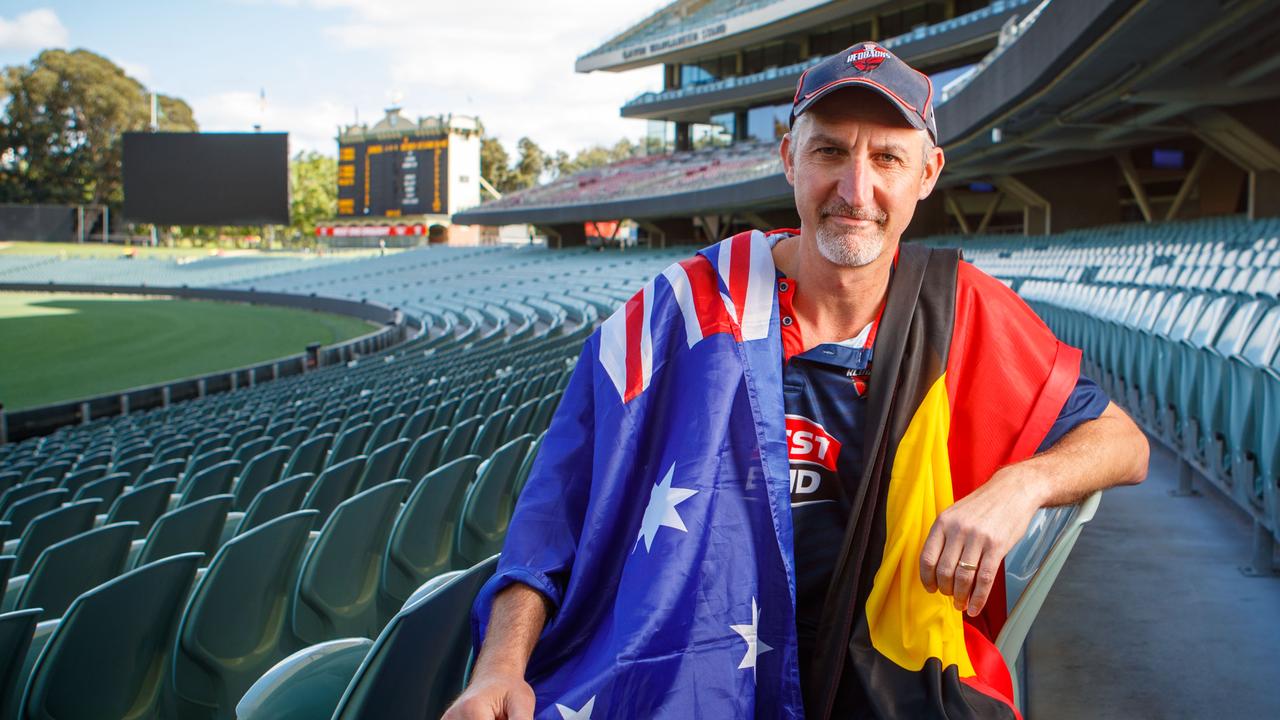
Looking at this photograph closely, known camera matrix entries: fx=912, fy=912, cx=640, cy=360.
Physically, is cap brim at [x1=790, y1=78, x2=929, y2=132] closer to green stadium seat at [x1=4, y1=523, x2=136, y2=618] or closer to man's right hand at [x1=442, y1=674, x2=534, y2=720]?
man's right hand at [x1=442, y1=674, x2=534, y2=720]

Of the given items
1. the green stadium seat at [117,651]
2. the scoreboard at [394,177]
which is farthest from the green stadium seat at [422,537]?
the scoreboard at [394,177]

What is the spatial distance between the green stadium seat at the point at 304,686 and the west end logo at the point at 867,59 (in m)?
1.38

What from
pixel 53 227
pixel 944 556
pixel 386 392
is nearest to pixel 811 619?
pixel 944 556

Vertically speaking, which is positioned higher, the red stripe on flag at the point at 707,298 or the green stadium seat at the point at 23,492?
the red stripe on flag at the point at 707,298

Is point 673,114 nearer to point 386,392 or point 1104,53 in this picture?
point 1104,53

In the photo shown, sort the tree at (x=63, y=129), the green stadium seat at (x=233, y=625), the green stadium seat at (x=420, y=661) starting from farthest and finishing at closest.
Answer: the tree at (x=63, y=129) → the green stadium seat at (x=233, y=625) → the green stadium seat at (x=420, y=661)

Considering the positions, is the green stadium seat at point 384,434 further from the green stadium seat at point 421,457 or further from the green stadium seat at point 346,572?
the green stadium seat at point 346,572

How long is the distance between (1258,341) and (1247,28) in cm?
1125

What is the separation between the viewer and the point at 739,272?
1810mm

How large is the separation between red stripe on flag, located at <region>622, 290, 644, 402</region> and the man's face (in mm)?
365

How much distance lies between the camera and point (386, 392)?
9398 millimetres

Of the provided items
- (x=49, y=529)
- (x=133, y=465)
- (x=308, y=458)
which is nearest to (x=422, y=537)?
(x=49, y=529)

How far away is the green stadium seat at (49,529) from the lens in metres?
4.22

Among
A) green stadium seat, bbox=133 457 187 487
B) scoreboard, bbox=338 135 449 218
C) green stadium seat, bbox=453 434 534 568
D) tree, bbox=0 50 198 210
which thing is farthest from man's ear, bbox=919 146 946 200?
tree, bbox=0 50 198 210
